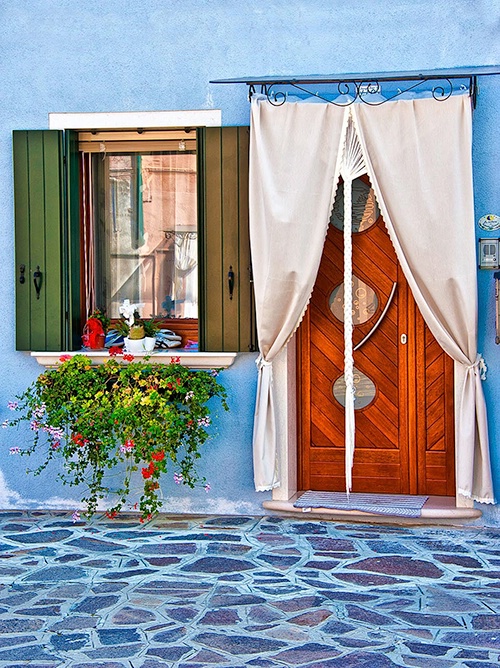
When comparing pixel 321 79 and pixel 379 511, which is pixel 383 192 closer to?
pixel 321 79

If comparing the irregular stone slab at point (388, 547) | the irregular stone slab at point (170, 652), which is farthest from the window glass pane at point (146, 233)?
the irregular stone slab at point (170, 652)

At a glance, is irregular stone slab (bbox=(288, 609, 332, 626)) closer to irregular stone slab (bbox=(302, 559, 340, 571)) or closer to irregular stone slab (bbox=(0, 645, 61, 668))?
irregular stone slab (bbox=(302, 559, 340, 571))

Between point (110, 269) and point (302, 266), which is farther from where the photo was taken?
point (110, 269)

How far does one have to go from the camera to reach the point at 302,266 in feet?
21.6

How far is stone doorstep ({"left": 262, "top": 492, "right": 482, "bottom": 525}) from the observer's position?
21.2 ft

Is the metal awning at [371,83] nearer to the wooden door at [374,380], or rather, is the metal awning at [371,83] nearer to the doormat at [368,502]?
the wooden door at [374,380]

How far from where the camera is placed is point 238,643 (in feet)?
14.8

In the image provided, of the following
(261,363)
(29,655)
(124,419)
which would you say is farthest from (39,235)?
(29,655)

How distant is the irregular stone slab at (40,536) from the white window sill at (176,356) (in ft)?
3.83

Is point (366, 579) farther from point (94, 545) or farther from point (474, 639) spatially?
point (94, 545)

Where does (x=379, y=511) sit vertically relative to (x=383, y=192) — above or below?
below

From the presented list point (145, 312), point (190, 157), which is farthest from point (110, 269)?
point (190, 157)

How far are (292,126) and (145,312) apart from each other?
1.72 m

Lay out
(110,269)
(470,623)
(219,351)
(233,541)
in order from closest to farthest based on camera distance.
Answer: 1. (470,623)
2. (233,541)
3. (219,351)
4. (110,269)
